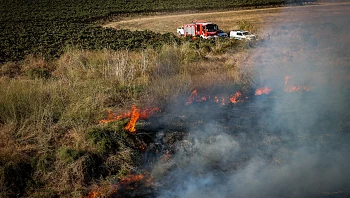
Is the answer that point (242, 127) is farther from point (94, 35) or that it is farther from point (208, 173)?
point (94, 35)

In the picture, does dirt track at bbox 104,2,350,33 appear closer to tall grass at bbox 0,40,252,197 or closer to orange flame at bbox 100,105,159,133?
tall grass at bbox 0,40,252,197

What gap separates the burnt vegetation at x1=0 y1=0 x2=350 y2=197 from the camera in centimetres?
884

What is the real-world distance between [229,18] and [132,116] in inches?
1377

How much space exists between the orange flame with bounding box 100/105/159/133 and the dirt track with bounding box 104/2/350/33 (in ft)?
81.7

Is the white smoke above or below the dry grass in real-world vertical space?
below

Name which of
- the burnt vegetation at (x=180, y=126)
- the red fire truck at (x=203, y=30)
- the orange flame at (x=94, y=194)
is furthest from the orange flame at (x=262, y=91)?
the red fire truck at (x=203, y=30)

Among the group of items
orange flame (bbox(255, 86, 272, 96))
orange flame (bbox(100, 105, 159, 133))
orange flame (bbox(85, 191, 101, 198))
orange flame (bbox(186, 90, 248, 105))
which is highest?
orange flame (bbox(100, 105, 159, 133))

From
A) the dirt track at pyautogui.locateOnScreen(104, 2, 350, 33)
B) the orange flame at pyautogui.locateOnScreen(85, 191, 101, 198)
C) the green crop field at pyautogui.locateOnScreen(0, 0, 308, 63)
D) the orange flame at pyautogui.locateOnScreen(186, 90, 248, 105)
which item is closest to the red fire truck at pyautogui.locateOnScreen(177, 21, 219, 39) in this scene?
the green crop field at pyautogui.locateOnScreen(0, 0, 308, 63)

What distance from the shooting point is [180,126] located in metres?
11.9

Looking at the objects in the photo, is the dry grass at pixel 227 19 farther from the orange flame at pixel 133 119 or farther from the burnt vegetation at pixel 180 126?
the orange flame at pixel 133 119

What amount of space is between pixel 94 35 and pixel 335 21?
76.2 feet

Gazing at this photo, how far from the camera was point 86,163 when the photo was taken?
29.9 feet

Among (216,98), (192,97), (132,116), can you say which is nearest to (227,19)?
(216,98)

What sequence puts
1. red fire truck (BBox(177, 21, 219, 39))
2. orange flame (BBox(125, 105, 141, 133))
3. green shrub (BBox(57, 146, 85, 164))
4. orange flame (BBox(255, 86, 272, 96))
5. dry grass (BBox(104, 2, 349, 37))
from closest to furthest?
green shrub (BBox(57, 146, 85, 164))
orange flame (BBox(125, 105, 141, 133))
orange flame (BBox(255, 86, 272, 96))
red fire truck (BBox(177, 21, 219, 39))
dry grass (BBox(104, 2, 349, 37))
